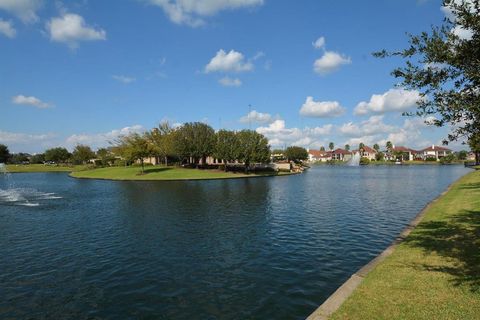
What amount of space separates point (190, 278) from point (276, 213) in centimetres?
1908

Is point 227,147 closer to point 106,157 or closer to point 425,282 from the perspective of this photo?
point 106,157

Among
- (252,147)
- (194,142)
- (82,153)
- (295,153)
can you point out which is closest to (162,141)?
(194,142)

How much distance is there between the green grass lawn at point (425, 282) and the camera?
32.8 ft

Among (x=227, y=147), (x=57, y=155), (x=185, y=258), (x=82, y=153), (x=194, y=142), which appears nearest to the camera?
(x=185, y=258)

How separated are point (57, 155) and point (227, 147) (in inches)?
5043

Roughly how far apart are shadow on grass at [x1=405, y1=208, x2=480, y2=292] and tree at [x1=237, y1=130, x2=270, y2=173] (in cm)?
7475

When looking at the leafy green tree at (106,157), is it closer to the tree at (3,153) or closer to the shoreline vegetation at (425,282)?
the tree at (3,153)

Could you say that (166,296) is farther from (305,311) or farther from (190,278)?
(305,311)

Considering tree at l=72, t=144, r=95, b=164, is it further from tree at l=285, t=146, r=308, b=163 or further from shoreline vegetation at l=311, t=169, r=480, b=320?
shoreline vegetation at l=311, t=169, r=480, b=320

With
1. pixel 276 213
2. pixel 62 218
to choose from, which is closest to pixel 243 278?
pixel 276 213

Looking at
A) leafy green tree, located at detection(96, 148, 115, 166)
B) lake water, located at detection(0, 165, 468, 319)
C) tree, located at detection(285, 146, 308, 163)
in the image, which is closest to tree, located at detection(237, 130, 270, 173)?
lake water, located at detection(0, 165, 468, 319)

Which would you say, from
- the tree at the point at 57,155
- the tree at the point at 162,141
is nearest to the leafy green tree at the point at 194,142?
the tree at the point at 162,141

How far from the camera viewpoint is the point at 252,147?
10031 centimetres

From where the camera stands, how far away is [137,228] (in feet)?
93.1
